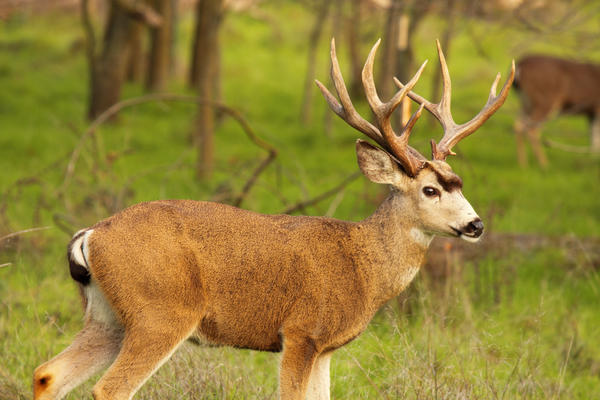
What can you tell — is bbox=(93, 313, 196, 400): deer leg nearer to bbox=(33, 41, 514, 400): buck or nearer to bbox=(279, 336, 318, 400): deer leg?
bbox=(33, 41, 514, 400): buck

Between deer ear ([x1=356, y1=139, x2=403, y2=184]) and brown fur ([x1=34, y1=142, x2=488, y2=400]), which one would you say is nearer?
brown fur ([x1=34, y1=142, x2=488, y2=400])

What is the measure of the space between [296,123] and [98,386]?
1091cm

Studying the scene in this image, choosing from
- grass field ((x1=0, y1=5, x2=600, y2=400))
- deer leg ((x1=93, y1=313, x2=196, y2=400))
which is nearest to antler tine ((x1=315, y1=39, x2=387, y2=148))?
grass field ((x1=0, y1=5, x2=600, y2=400))

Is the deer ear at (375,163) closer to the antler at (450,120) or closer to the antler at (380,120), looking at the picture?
Result: the antler at (380,120)

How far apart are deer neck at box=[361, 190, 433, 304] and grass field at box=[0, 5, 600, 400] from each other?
239 mm

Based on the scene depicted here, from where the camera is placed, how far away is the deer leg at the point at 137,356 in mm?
4012

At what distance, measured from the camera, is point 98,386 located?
4.01m

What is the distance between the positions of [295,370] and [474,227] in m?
1.08

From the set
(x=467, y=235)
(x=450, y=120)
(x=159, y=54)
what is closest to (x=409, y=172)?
(x=467, y=235)

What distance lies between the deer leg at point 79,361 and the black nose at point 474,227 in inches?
67.5

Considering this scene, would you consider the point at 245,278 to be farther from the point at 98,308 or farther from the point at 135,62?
the point at 135,62

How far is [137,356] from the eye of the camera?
13.2ft

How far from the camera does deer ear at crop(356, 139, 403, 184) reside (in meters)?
→ 4.54

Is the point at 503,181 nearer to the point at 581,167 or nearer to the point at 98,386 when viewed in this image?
the point at 581,167
